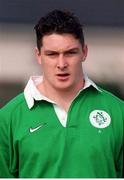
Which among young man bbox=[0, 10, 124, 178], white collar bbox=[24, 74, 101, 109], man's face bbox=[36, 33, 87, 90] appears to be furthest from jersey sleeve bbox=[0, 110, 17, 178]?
man's face bbox=[36, 33, 87, 90]

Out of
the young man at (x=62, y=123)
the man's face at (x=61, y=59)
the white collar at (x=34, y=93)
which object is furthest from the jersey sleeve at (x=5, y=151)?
the man's face at (x=61, y=59)

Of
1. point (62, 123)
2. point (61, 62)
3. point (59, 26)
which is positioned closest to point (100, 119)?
point (62, 123)

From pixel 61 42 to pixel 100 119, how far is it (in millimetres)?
344

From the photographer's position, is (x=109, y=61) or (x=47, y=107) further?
(x=109, y=61)

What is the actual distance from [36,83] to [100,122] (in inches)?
13.7

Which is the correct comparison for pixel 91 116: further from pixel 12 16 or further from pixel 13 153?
pixel 12 16

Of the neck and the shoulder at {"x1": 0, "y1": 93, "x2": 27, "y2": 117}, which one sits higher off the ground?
the neck

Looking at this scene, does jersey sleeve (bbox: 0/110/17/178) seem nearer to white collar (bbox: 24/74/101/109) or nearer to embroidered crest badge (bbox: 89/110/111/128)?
white collar (bbox: 24/74/101/109)

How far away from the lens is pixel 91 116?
5.88 feet

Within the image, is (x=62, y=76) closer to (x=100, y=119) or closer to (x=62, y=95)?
(x=62, y=95)

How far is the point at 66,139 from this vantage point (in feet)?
5.65

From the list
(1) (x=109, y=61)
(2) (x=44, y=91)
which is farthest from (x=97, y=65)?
(2) (x=44, y=91)

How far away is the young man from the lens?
170 cm

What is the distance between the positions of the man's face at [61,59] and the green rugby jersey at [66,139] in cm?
11
